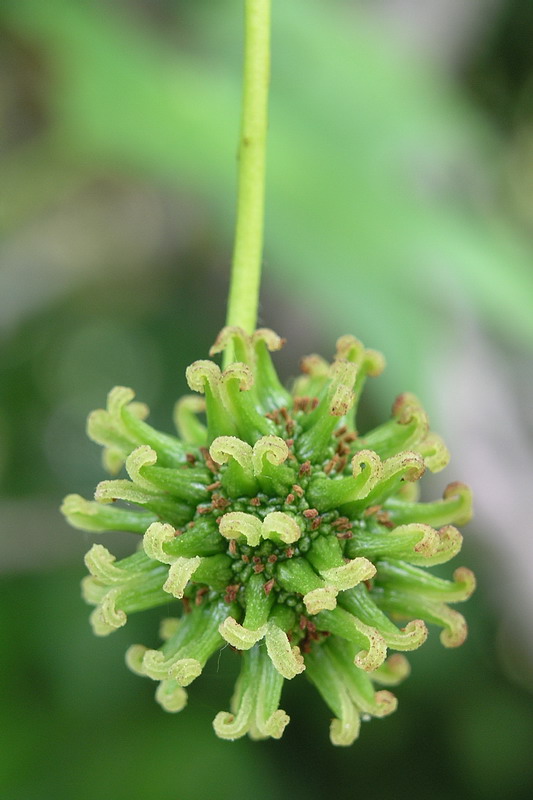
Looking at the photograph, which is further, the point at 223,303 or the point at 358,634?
the point at 223,303

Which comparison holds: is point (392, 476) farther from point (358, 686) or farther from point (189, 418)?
point (189, 418)

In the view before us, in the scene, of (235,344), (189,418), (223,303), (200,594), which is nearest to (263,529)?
(200,594)

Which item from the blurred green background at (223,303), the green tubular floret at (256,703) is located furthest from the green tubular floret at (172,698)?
the blurred green background at (223,303)

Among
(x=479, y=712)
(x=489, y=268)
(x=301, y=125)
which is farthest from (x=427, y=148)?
(x=479, y=712)

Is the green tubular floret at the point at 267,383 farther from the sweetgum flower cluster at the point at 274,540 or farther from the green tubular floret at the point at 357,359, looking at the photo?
the green tubular floret at the point at 357,359

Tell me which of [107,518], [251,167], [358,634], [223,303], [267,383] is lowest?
[358,634]

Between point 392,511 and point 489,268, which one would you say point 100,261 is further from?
point 392,511
